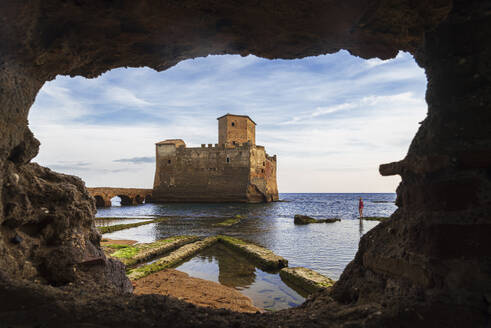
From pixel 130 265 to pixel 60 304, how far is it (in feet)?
21.1

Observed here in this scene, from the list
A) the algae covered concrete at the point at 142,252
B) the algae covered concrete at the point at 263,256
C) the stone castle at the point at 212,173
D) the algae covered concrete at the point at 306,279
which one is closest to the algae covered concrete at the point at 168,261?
the algae covered concrete at the point at 142,252

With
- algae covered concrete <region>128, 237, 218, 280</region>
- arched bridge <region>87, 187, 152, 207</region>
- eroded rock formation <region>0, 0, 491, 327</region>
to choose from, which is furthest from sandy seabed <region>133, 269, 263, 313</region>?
arched bridge <region>87, 187, 152, 207</region>

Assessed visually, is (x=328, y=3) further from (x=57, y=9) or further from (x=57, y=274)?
(x=57, y=274)

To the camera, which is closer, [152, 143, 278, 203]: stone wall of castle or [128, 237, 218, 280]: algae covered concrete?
[128, 237, 218, 280]: algae covered concrete

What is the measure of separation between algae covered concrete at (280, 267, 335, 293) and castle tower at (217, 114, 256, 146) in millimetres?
43431

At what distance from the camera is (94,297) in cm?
202

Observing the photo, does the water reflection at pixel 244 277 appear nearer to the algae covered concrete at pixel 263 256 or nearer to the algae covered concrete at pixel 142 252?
the algae covered concrete at pixel 263 256

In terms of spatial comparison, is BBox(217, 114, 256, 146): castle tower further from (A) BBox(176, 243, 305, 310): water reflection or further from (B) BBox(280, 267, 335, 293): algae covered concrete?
(B) BBox(280, 267, 335, 293): algae covered concrete

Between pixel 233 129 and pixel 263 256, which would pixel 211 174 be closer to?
pixel 233 129

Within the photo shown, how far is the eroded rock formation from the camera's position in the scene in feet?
5.35

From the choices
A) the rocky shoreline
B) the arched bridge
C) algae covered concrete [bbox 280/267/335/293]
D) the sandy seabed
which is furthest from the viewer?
the arched bridge

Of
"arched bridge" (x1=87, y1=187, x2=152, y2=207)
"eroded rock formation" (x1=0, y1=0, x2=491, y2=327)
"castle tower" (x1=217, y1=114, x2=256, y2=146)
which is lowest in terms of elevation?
"arched bridge" (x1=87, y1=187, x2=152, y2=207)

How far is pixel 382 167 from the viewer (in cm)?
223

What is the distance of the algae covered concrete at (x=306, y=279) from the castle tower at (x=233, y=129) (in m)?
43.4
